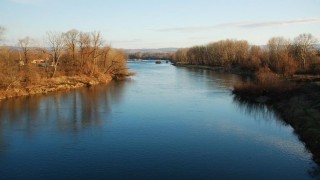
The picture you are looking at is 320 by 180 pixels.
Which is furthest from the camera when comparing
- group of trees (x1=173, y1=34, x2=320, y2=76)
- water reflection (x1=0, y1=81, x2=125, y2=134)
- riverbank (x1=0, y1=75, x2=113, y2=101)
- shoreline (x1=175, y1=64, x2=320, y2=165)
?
group of trees (x1=173, y1=34, x2=320, y2=76)

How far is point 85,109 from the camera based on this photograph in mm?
26359

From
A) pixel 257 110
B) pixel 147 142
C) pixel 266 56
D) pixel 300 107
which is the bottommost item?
pixel 147 142

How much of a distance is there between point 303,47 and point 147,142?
42.8m

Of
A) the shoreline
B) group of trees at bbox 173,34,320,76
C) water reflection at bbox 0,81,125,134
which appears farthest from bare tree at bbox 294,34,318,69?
water reflection at bbox 0,81,125,134

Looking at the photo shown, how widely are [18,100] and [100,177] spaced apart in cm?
2062

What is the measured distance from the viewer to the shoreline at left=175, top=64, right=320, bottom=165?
17641mm

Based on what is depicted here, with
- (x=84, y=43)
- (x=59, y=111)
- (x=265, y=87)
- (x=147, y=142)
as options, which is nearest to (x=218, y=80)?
(x=265, y=87)

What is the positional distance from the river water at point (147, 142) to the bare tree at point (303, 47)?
26.4 m

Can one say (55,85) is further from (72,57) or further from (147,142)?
(147,142)

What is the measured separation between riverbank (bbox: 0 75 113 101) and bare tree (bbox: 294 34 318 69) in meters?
28.4

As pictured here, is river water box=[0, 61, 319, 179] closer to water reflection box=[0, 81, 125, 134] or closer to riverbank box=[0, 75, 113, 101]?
water reflection box=[0, 81, 125, 134]

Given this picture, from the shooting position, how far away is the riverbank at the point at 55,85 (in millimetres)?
33119

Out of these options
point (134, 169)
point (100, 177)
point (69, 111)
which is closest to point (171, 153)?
point (134, 169)

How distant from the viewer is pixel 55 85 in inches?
1566
